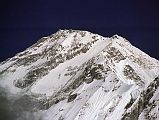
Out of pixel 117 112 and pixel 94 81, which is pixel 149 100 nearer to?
pixel 117 112

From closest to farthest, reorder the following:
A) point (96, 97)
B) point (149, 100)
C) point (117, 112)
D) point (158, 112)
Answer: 1. point (158, 112)
2. point (149, 100)
3. point (117, 112)
4. point (96, 97)

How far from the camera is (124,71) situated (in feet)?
627

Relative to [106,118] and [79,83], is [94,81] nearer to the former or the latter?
[79,83]

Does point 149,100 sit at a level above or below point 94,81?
below

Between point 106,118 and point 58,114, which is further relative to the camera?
point 58,114

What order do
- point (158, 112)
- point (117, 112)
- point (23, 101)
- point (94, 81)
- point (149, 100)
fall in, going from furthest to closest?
point (23, 101) → point (94, 81) → point (117, 112) → point (149, 100) → point (158, 112)

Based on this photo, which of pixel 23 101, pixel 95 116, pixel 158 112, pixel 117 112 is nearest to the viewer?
pixel 158 112

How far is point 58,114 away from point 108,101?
898 inches

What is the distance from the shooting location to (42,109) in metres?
177

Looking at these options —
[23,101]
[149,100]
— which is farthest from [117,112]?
[23,101]

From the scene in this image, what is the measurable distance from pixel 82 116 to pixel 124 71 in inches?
1993

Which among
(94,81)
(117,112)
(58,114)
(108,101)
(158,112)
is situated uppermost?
(94,81)

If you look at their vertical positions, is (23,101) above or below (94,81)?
above

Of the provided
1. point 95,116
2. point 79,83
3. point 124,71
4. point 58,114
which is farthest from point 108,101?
point 124,71
